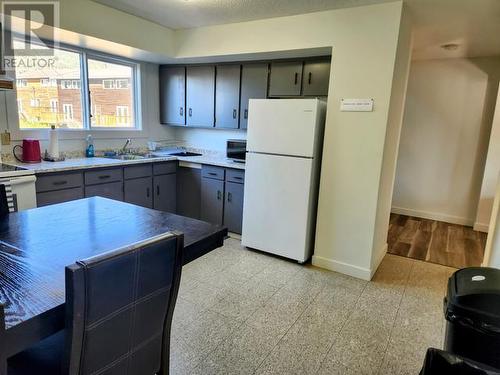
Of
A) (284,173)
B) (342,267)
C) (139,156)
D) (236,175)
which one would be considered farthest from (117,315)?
(139,156)

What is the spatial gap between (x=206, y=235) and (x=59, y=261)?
0.61 m

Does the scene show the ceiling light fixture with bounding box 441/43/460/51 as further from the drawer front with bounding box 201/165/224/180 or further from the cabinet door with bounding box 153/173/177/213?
the cabinet door with bounding box 153/173/177/213

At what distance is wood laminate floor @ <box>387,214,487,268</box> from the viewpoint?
349 cm

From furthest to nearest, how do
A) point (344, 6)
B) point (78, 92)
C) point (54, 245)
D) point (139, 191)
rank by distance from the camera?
point (139, 191), point (78, 92), point (344, 6), point (54, 245)

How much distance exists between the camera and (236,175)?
144 inches

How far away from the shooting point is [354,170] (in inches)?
112

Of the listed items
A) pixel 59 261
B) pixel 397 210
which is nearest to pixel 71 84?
pixel 59 261

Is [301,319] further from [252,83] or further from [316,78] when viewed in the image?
[252,83]

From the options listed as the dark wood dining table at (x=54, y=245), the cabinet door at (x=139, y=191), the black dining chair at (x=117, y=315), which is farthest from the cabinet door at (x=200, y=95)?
the black dining chair at (x=117, y=315)

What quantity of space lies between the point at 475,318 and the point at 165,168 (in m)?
3.44

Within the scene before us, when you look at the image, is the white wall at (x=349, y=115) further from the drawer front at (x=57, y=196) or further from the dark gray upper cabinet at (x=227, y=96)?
the drawer front at (x=57, y=196)

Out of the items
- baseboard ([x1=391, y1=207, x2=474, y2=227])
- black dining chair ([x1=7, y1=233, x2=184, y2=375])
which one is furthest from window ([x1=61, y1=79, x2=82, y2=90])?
baseboard ([x1=391, y1=207, x2=474, y2=227])

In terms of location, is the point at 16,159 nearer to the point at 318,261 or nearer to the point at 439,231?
the point at 318,261

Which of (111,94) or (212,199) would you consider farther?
(111,94)
